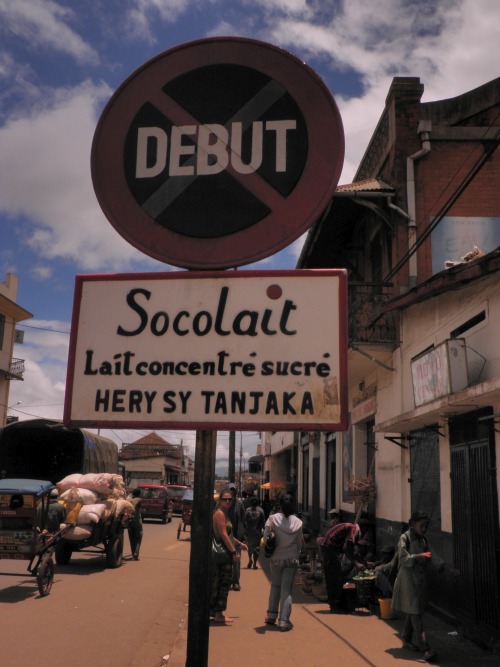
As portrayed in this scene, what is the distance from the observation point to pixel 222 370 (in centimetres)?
207

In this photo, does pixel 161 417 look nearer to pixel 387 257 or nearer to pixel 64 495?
pixel 64 495

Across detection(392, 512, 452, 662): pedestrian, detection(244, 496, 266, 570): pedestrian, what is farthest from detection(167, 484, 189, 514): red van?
detection(392, 512, 452, 662): pedestrian

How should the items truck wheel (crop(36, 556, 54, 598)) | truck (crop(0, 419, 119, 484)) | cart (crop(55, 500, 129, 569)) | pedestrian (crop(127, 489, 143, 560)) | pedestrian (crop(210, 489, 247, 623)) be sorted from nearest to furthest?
1. pedestrian (crop(210, 489, 247, 623))
2. truck wheel (crop(36, 556, 54, 598))
3. cart (crop(55, 500, 129, 569))
4. pedestrian (crop(127, 489, 143, 560))
5. truck (crop(0, 419, 119, 484))

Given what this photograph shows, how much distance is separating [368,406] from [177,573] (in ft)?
18.9

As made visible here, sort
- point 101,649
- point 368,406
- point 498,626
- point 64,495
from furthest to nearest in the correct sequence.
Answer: point 368,406 < point 64,495 < point 498,626 < point 101,649

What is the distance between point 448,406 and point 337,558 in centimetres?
346

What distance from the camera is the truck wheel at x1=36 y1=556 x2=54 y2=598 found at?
9805mm

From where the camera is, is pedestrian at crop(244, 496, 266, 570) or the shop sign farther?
pedestrian at crop(244, 496, 266, 570)

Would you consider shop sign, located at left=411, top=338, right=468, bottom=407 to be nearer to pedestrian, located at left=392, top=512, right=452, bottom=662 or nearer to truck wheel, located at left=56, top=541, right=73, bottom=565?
pedestrian, located at left=392, top=512, right=452, bottom=662

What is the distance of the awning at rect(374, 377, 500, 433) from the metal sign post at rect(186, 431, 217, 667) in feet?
18.8

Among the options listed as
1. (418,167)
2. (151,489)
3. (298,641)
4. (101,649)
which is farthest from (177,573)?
(151,489)

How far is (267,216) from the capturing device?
86.3 inches

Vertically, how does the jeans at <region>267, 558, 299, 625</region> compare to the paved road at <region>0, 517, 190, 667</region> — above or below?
above

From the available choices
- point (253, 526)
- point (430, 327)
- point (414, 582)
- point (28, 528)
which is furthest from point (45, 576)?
point (430, 327)
